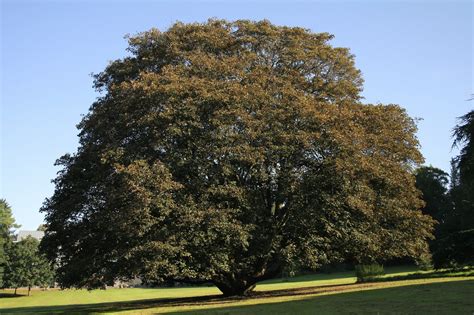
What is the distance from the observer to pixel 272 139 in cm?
2692

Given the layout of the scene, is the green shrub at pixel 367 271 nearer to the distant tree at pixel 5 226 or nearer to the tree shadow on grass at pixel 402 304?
the tree shadow on grass at pixel 402 304

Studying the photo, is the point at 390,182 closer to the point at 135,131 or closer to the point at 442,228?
the point at 135,131

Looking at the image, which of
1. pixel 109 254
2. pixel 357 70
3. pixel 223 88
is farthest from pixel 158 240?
pixel 357 70

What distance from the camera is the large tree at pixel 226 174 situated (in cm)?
2498

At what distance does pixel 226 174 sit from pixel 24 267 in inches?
2548

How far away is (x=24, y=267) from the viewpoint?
78.8 meters

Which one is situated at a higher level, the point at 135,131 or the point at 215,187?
the point at 135,131

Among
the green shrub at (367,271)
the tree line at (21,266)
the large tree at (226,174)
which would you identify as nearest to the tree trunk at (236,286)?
the large tree at (226,174)

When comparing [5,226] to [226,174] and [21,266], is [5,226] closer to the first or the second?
[21,266]

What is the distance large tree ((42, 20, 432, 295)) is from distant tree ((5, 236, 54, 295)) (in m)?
52.7

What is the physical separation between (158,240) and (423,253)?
61.8 ft

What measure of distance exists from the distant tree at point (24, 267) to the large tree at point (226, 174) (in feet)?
173

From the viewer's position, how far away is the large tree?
2498cm

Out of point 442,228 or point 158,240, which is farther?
point 442,228
